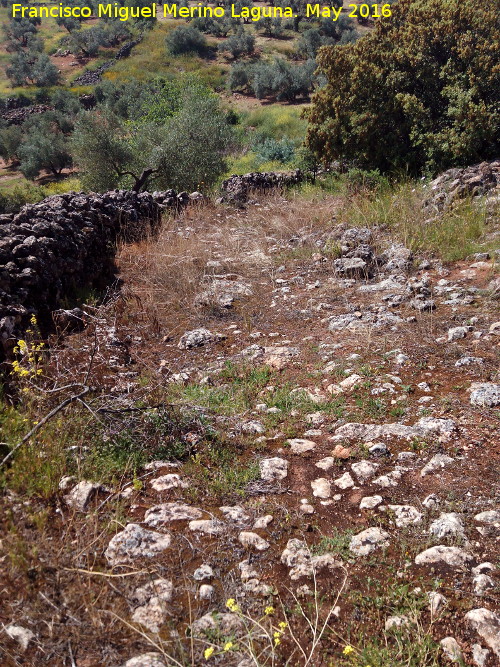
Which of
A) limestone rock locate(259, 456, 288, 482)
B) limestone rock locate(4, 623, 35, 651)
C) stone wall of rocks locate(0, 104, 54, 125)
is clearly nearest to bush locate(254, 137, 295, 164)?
limestone rock locate(259, 456, 288, 482)

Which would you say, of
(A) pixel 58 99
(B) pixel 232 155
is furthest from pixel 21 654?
(A) pixel 58 99

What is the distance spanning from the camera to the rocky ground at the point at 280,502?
1.72 m

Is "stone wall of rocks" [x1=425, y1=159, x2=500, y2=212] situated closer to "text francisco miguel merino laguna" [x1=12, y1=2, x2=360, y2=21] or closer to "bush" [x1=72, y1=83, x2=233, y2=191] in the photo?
"bush" [x1=72, y1=83, x2=233, y2=191]

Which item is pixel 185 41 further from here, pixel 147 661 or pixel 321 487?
pixel 147 661

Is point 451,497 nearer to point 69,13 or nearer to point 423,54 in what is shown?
point 423,54

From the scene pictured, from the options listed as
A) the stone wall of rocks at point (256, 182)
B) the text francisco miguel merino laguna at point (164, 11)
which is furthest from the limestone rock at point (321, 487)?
the text francisco miguel merino laguna at point (164, 11)

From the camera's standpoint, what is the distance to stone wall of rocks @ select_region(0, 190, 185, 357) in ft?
14.7

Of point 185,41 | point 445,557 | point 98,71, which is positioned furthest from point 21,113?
point 445,557

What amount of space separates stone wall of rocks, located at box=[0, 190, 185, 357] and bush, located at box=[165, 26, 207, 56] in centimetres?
4113

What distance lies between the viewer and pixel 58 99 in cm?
Result: 3622

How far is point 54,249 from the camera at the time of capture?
541cm

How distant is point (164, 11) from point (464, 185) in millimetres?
59686

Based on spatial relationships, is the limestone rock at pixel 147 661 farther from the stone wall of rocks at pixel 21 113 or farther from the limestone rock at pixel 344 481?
the stone wall of rocks at pixel 21 113

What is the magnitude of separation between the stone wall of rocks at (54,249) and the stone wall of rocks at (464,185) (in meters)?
4.69
